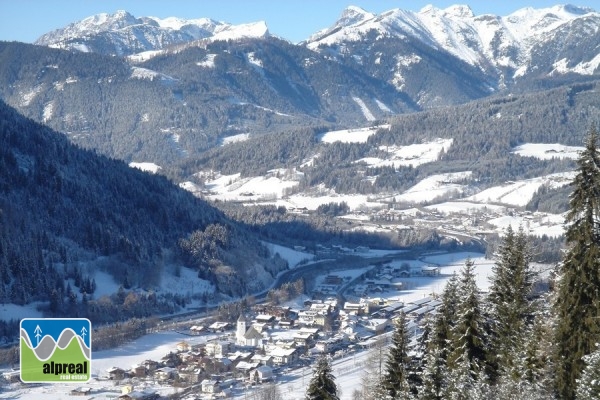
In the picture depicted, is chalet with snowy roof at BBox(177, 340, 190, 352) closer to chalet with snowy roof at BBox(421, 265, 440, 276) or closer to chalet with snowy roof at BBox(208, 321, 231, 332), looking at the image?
chalet with snowy roof at BBox(208, 321, 231, 332)

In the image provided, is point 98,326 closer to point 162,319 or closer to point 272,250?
point 162,319

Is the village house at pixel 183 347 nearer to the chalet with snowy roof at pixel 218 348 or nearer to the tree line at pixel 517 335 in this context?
the chalet with snowy roof at pixel 218 348

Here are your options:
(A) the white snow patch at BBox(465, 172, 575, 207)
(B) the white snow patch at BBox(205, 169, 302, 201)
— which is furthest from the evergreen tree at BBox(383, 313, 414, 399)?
(B) the white snow patch at BBox(205, 169, 302, 201)

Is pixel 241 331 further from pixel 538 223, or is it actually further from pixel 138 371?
pixel 538 223

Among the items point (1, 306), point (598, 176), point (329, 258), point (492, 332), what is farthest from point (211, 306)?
point (598, 176)

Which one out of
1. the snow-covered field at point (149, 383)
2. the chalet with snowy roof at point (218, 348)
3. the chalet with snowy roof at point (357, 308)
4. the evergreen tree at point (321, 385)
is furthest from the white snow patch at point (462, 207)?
the evergreen tree at point (321, 385)

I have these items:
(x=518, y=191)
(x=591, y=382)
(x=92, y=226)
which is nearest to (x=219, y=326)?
(x=92, y=226)
